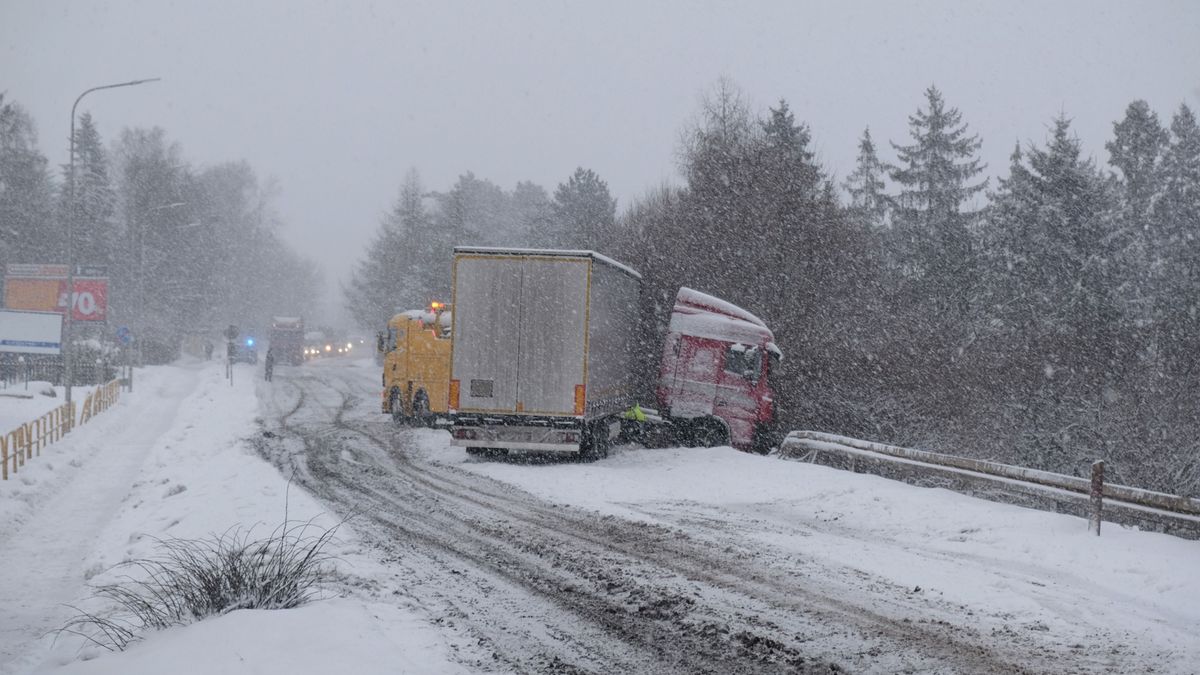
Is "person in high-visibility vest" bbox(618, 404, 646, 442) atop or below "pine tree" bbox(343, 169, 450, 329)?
below

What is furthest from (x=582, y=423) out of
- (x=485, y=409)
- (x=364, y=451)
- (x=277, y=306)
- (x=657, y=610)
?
(x=277, y=306)

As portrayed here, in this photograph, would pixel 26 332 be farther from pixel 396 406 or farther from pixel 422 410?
pixel 422 410

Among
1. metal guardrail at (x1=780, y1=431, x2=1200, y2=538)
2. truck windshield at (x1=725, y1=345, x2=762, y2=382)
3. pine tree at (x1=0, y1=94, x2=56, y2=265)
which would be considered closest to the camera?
metal guardrail at (x1=780, y1=431, x2=1200, y2=538)

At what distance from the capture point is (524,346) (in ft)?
52.6

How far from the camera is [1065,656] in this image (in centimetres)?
603

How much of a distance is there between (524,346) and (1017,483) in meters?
8.06

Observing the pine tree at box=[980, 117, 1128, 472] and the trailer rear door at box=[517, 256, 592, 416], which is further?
the pine tree at box=[980, 117, 1128, 472]

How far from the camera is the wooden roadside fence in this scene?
15.6m

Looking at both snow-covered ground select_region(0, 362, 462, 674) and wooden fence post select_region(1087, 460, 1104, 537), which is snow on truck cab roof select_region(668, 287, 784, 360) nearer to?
snow-covered ground select_region(0, 362, 462, 674)

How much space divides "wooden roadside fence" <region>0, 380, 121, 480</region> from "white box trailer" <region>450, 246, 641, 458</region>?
7351 mm

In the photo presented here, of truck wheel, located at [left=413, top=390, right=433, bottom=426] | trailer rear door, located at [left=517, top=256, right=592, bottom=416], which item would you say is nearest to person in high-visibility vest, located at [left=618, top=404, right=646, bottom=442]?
trailer rear door, located at [left=517, top=256, right=592, bottom=416]

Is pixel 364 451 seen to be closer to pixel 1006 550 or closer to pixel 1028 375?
pixel 1006 550

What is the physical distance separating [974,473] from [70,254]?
23.7m

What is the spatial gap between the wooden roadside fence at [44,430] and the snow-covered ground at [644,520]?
15.0 inches
